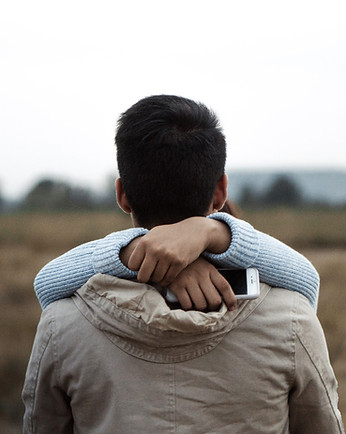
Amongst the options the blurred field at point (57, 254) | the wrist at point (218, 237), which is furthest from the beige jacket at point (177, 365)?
the blurred field at point (57, 254)

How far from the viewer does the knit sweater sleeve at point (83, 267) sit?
1422 mm

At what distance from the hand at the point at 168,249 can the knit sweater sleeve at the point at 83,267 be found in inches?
1.3

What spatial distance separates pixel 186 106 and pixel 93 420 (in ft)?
2.29

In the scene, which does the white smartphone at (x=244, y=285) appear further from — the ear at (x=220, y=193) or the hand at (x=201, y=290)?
the ear at (x=220, y=193)

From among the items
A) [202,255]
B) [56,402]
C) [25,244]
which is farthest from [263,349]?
[25,244]

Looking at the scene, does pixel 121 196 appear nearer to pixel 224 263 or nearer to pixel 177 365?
pixel 224 263

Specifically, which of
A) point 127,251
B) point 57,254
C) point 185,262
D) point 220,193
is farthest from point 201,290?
point 57,254

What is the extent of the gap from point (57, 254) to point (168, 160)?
1501cm

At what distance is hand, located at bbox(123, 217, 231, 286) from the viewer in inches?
52.6

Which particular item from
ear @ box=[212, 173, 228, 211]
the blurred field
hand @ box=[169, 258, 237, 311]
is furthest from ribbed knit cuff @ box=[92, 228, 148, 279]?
the blurred field

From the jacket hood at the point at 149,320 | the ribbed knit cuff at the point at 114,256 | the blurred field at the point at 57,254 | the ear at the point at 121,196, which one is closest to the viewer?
the jacket hood at the point at 149,320

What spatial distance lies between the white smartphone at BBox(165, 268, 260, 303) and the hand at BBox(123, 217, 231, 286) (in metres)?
0.07

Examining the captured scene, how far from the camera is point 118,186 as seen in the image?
158cm

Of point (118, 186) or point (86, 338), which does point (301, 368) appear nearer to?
point (86, 338)
